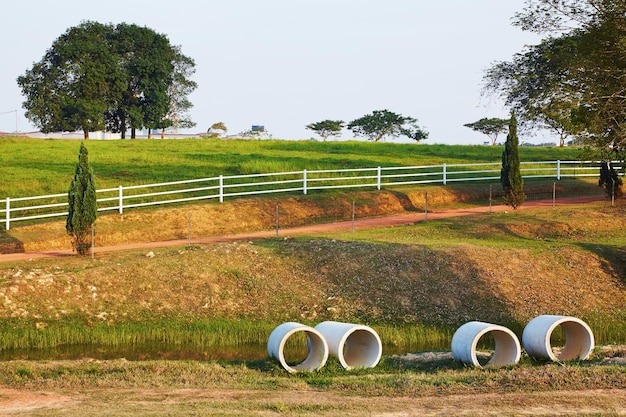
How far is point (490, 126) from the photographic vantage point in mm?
87000

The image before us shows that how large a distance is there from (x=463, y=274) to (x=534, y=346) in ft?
27.9

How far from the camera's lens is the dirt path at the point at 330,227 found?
27.7m

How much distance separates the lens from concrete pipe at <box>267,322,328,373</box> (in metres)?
15.8

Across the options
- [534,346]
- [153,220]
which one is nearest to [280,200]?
[153,220]

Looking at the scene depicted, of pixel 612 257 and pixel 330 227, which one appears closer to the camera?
pixel 612 257

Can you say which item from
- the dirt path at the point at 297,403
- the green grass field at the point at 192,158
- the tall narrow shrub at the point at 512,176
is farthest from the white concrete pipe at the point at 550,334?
the green grass field at the point at 192,158

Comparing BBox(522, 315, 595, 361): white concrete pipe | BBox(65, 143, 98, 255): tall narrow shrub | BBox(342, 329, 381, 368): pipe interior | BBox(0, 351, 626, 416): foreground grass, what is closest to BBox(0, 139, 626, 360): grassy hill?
BBox(65, 143, 98, 255): tall narrow shrub

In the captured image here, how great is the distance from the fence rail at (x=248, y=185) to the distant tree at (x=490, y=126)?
36.0 meters

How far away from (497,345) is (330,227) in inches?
614

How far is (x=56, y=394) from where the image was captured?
13.3 m

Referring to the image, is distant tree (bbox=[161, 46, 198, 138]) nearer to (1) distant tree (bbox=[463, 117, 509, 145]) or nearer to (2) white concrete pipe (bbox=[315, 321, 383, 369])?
(1) distant tree (bbox=[463, 117, 509, 145])

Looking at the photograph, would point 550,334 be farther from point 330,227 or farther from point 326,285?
point 330,227

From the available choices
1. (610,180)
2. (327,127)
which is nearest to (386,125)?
(327,127)

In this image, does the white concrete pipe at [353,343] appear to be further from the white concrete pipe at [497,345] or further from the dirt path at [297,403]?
the dirt path at [297,403]
